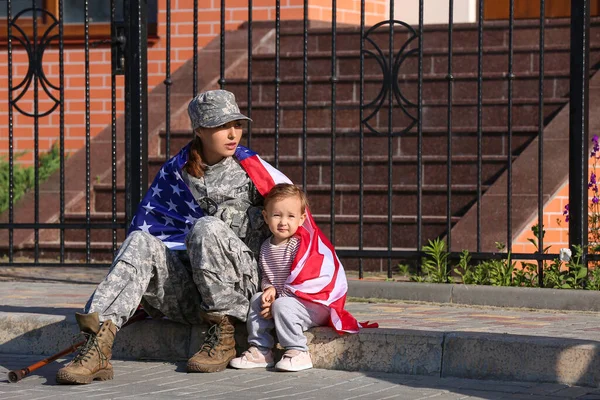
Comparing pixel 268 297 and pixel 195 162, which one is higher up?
pixel 195 162

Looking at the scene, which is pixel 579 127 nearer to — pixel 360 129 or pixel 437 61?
pixel 360 129

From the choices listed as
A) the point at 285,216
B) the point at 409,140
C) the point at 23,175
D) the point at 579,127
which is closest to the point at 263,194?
the point at 285,216

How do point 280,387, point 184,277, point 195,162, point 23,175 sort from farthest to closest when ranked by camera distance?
point 23,175 < point 195,162 < point 184,277 < point 280,387

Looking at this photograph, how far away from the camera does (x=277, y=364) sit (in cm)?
519

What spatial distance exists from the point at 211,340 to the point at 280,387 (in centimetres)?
51

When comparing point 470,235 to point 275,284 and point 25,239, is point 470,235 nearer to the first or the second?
point 275,284

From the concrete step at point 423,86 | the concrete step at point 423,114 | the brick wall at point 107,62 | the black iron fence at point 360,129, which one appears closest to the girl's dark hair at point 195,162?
the black iron fence at point 360,129

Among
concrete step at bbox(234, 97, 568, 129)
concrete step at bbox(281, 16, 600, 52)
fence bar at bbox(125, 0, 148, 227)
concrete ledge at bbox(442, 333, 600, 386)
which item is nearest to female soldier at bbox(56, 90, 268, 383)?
concrete ledge at bbox(442, 333, 600, 386)

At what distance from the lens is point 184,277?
5367mm

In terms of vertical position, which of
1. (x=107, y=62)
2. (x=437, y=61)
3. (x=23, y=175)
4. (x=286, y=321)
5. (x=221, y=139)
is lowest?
(x=286, y=321)

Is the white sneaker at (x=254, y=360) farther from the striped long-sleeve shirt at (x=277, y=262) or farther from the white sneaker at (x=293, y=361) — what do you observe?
the striped long-sleeve shirt at (x=277, y=262)

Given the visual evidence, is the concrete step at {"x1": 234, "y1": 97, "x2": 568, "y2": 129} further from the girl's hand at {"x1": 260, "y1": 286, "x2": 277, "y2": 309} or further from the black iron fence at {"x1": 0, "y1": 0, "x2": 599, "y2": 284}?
the girl's hand at {"x1": 260, "y1": 286, "x2": 277, "y2": 309}

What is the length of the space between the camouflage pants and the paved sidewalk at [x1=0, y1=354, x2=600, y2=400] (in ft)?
0.94

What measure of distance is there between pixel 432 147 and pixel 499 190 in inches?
34.7
